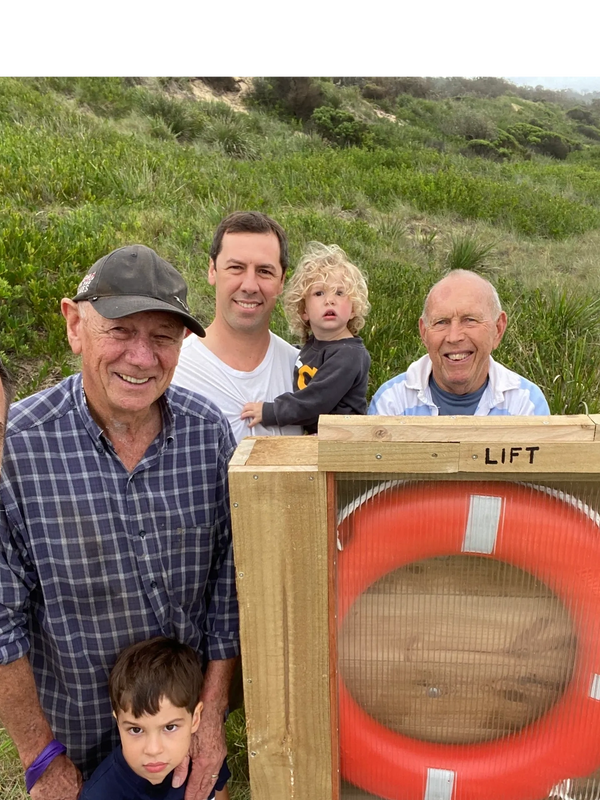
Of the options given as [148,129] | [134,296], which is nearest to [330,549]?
[134,296]

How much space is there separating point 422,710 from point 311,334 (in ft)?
5.49

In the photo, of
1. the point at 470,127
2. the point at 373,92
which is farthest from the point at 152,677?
the point at 373,92

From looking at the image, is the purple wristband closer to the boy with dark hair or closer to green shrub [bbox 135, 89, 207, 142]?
the boy with dark hair

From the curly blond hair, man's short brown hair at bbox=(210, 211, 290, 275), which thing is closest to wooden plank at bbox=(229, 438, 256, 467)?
man's short brown hair at bbox=(210, 211, 290, 275)

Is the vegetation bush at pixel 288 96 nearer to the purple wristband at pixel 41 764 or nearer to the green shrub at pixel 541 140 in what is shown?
the green shrub at pixel 541 140

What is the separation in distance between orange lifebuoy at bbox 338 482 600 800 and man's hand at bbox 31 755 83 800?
729mm

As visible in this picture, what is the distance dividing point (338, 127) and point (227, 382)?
1374 centimetres

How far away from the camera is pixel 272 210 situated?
7.76 meters

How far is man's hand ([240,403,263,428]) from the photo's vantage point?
2289 mm

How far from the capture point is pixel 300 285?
8.74ft

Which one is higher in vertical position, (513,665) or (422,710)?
(513,665)
